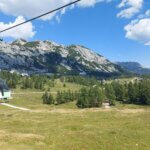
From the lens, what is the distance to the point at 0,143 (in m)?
29.5

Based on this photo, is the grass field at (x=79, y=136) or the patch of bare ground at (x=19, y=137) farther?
the patch of bare ground at (x=19, y=137)

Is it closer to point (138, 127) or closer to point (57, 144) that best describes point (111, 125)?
point (138, 127)

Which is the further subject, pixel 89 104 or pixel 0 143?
pixel 89 104

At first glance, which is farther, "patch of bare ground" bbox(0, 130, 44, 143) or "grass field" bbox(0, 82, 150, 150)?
"patch of bare ground" bbox(0, 130, 44, 143)

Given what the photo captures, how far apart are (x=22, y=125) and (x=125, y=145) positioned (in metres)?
16.8

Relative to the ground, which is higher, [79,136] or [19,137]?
[19,137]

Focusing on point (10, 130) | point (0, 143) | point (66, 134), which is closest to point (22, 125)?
point (10, 130)

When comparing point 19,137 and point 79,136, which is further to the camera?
point 79,136

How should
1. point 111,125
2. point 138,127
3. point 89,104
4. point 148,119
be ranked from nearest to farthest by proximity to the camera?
1. point 138,127
2. point 111,125
3. point 148,119
4. point 89,104

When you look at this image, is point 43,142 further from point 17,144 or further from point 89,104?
point 89,104

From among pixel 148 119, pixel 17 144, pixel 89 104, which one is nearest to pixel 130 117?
pixel 148 119

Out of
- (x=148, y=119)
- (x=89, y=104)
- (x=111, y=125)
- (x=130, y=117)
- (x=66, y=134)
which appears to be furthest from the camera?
(x=89, y=104)

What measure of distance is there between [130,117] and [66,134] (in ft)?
50.2

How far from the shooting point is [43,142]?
30203mm
